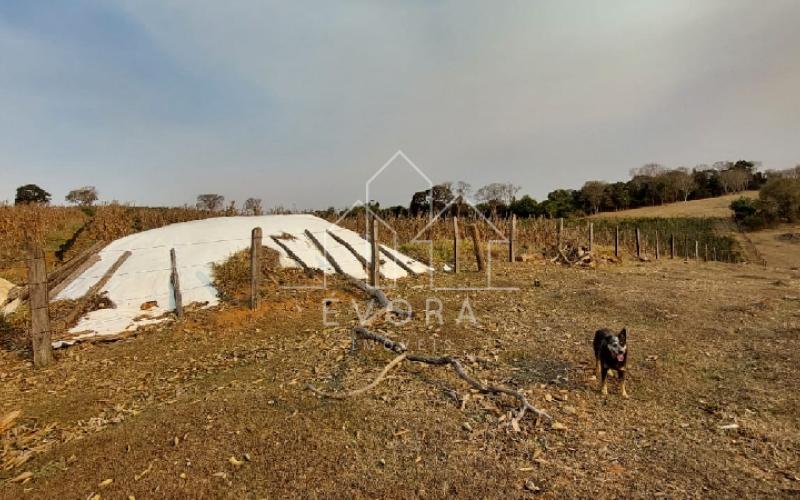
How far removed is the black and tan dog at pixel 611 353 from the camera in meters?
4.62

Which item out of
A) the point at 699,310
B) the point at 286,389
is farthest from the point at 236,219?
the point at 699,310

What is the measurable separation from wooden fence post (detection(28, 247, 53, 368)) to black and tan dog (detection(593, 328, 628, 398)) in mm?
8913

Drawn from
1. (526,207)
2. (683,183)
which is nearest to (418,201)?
(526,207)

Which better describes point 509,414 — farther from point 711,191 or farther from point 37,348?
point 711,191

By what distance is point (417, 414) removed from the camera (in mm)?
4633

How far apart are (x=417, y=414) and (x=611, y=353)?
2.40 meters

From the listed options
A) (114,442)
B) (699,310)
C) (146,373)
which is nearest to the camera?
(114,442)

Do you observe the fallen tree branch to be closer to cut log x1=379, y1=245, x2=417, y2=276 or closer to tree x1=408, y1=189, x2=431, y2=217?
cut log x1=379, y1=245, x2=417, y2=276

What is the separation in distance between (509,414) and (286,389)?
3.02 metres

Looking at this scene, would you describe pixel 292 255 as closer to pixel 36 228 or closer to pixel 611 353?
pixel 611 353

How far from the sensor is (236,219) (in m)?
16.7

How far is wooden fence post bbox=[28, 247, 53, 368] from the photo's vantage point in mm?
6844

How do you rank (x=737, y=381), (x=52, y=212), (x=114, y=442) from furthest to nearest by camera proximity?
(x=52, y=212) → (x=737, y=381) → (x=114, y=442)

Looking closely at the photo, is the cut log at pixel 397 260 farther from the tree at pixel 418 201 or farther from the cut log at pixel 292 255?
the tree at pixel 418 201
